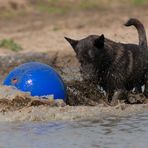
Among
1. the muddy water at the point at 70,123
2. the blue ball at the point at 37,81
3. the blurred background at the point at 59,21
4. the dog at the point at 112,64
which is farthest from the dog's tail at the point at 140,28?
the blurred background at the point at 59,21

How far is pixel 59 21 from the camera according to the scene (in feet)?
72.7

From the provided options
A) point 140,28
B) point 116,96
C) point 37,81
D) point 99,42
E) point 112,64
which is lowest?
point 116,96

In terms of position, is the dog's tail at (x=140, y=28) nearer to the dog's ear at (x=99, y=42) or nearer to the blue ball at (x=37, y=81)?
the dog's ear at (x=99, y=42)

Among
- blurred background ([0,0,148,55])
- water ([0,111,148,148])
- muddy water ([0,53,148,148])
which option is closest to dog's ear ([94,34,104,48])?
muddy water ([0,53,148,148])

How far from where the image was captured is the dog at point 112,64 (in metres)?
10.8

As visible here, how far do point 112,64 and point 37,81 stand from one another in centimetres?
123

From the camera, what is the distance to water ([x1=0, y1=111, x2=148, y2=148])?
28.9ft

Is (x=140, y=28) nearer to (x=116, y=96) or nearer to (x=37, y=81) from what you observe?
(x=116, y=96)

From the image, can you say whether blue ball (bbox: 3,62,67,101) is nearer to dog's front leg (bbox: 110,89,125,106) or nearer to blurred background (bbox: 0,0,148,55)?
dog's front leg (bbox: 110,89,125,106)

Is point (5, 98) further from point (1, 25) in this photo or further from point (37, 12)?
point (37, 12)

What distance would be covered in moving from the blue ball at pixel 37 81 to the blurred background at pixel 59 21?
5563 mm

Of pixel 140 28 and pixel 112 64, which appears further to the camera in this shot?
pixel 140 28

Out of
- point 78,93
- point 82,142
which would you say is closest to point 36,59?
point 78,93

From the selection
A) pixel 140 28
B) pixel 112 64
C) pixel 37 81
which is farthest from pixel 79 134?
pixel 140 28
